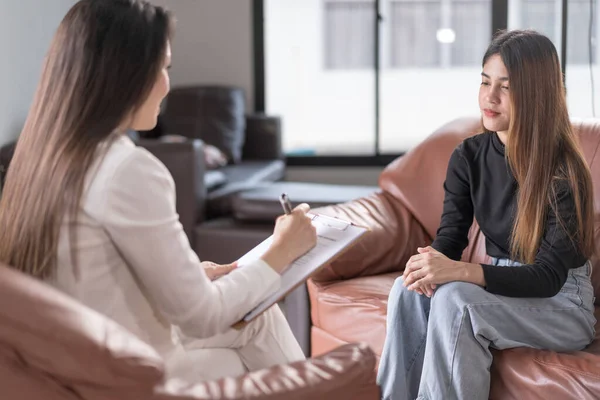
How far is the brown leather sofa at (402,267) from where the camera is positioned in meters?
2.06

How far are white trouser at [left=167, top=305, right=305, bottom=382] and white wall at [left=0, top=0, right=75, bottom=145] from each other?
294 cm

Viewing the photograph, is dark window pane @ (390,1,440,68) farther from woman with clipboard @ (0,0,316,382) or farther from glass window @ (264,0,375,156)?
woman with clipboard @ (0,0,316,382)

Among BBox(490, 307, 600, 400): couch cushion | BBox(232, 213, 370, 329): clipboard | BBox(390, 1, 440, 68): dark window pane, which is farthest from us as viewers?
BBox(390, 1, 440, 68): dark window pane

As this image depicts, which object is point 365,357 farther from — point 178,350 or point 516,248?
point 516,248

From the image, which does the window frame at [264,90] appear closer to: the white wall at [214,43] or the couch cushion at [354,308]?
the white wall at [214,43]

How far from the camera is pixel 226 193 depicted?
4.20m

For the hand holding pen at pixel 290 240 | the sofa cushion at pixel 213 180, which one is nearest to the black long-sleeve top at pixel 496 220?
the hand holding pen at pixel 290 240

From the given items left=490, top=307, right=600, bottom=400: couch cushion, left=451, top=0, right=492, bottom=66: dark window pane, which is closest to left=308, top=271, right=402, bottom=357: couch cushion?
left=490, top=307, right=600, bottom=400: couch cushion

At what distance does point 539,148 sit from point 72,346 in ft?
4.63

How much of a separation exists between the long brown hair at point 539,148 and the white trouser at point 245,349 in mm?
752

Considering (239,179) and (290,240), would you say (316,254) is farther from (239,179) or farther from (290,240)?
(239,179)

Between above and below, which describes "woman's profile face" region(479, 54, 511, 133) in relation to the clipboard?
above

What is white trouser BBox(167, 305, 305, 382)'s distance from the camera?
165cm

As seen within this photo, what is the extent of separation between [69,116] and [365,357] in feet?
1.95
